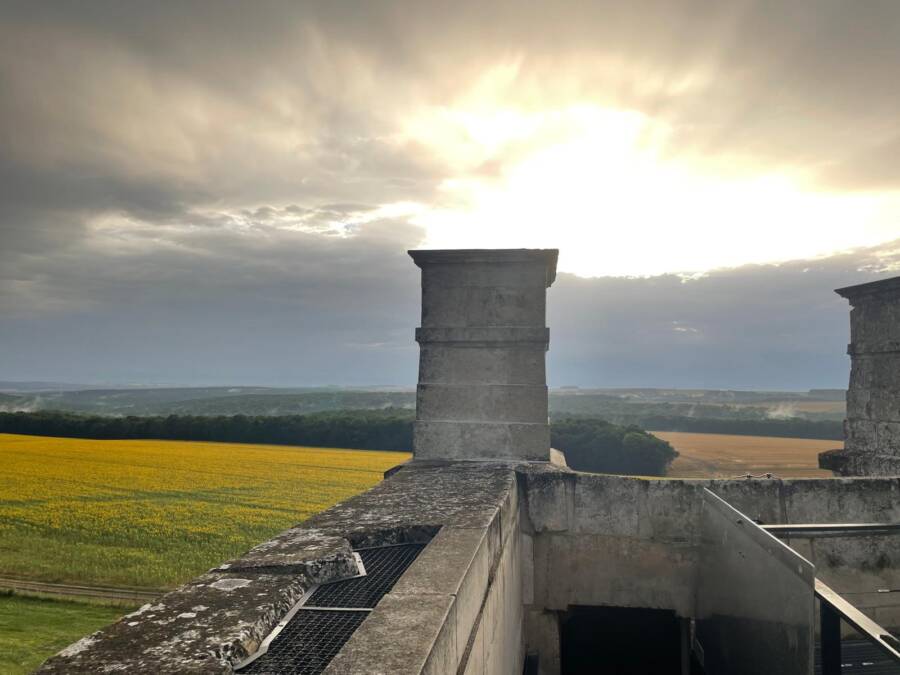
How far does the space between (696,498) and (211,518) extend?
45.5 ft

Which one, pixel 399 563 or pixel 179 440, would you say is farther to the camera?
pixel 179 440

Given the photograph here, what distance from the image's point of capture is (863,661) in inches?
179

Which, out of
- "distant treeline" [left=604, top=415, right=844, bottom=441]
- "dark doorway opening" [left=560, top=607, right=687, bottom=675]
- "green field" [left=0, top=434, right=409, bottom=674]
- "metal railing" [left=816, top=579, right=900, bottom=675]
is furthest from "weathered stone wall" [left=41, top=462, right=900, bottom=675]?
→ "distant treeline" [left=604, top=415, right=844, bottom=441]

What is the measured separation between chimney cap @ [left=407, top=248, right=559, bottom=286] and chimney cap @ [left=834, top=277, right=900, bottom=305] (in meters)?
3.67

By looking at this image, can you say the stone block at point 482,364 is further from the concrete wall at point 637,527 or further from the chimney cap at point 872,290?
the chimney cap at point 872,290

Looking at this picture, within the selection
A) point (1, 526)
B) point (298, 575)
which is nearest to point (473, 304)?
point (298, 575)

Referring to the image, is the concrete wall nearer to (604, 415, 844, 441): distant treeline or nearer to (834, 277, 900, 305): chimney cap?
(834, 277, 900, 305): chimney cap

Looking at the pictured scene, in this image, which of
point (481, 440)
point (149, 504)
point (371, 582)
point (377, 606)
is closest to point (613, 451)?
point (149, 504)

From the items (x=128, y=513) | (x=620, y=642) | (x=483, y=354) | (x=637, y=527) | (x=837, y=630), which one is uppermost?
(x=483, y=354)

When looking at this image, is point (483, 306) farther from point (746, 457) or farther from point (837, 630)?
point (746, 457)

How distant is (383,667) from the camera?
5.68 feet

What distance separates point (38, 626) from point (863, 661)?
10.9 m

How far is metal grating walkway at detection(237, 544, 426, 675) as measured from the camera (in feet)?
6.82

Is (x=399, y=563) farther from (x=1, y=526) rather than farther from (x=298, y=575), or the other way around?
(x=1, y=526)
